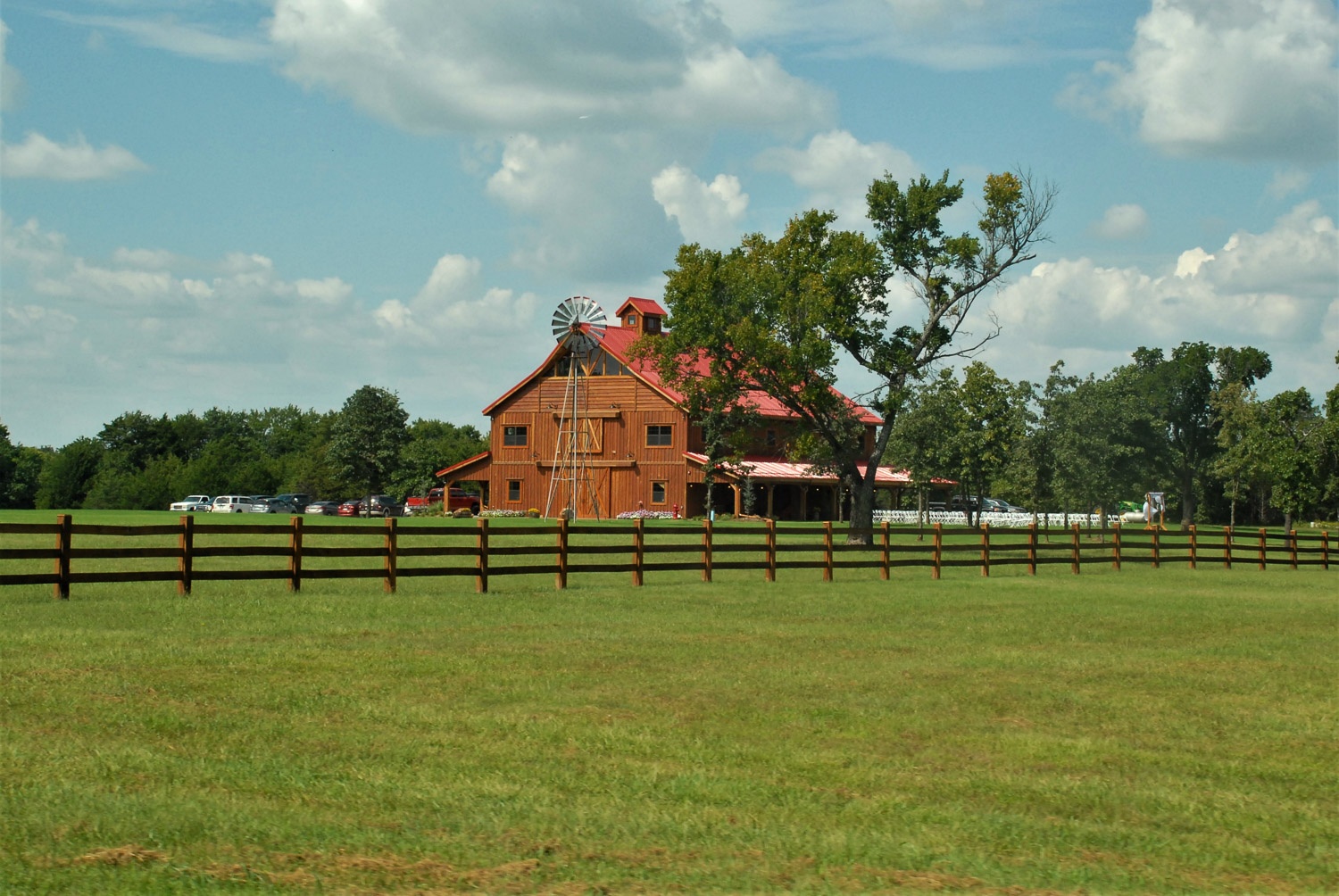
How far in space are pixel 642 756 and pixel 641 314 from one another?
71.1 m

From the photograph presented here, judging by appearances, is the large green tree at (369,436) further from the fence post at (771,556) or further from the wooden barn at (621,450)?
the fence post at (771,556)

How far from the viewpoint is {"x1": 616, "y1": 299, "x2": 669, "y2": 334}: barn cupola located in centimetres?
7906

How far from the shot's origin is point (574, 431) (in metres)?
71.5

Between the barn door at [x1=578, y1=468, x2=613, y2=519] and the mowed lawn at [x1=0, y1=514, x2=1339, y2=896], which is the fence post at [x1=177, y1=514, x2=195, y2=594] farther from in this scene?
the barn door at [x1=578, y1=468, x2=613, y2=519]

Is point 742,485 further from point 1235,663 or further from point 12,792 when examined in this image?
point 12,792

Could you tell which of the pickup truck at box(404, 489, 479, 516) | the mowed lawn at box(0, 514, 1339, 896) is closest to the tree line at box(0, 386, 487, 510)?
the pickup truck at box(404, 489, 479, 516)

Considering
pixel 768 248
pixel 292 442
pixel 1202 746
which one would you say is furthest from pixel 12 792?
pixel 292 442

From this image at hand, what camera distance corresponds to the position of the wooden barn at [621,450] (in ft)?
235

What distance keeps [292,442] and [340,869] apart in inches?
6256

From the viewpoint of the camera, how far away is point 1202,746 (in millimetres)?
9648

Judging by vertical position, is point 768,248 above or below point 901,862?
above

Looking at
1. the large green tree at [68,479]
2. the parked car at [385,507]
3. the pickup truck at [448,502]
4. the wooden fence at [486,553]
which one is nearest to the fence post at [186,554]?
the wooden fence at [486,553]

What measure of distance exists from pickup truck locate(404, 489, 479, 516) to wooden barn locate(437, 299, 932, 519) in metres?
6.08

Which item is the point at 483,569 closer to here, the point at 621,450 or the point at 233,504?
the point at 621,450
